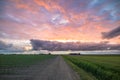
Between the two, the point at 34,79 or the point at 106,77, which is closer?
the point at 34,79

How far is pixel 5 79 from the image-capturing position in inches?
869

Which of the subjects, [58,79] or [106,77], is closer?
[58,79]

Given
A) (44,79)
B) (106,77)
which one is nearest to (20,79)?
(44,79)

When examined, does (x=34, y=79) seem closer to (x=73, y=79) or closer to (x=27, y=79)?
(x=27, y=79)

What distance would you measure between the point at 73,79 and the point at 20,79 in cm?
618

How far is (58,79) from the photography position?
71.9 feet

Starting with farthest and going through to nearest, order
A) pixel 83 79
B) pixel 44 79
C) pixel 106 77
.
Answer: pixel 106 77 < pixel 83 79 < pixel 44 79

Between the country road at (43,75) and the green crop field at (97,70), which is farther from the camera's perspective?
the green crop field at (97,70)

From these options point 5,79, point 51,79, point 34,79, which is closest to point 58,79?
point 51,79

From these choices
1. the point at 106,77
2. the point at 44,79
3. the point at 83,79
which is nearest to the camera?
the point at 44,79

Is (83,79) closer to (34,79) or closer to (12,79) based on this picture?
(34,79)

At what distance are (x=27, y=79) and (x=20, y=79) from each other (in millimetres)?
860

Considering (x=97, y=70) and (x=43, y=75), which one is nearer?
(x=43, y=75)

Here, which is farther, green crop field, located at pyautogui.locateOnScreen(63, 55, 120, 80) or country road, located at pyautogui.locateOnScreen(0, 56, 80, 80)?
green crop field, located at pyautogui.locateOnScreen(63, 55, 120, 80)
